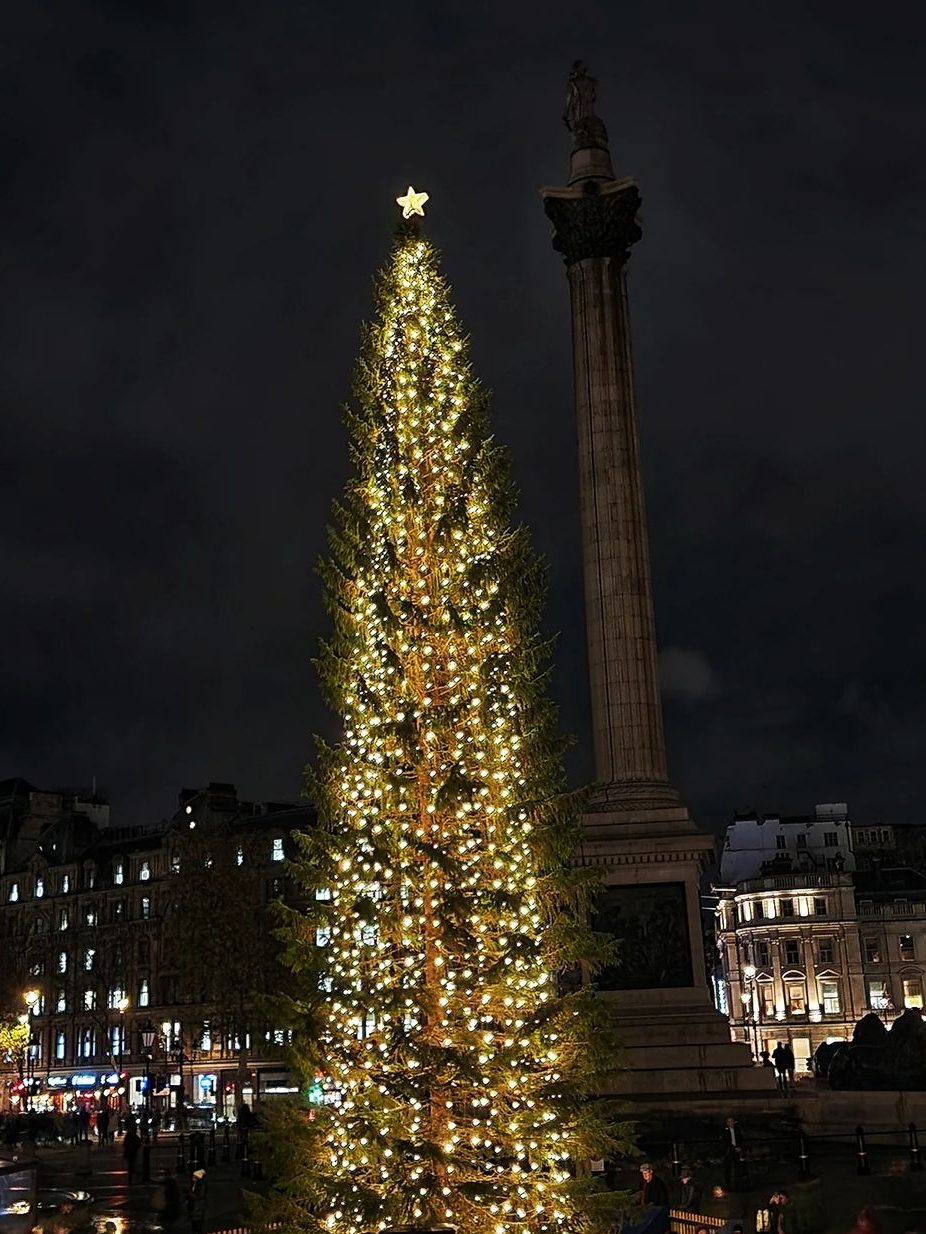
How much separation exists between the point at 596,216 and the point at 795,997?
238ft

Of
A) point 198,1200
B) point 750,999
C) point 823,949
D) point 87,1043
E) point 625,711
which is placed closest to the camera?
point 198,1200

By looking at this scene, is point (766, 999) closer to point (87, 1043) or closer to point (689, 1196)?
point (87, 1043)

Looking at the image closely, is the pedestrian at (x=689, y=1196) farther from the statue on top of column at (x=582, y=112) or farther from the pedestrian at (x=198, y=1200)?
the statue on top of column at (x=582, y=112)

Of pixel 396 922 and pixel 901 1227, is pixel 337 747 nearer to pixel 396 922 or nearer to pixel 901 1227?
pixel 396 922

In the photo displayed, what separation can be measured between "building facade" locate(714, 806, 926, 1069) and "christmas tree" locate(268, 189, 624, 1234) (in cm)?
8458

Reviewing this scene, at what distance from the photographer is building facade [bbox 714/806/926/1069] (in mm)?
98188

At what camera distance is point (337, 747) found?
58.7 ft

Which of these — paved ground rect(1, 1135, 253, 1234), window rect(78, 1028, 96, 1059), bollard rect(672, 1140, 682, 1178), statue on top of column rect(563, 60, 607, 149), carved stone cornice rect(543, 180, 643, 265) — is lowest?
paved ground rect(1, 1135, 253, 1234)

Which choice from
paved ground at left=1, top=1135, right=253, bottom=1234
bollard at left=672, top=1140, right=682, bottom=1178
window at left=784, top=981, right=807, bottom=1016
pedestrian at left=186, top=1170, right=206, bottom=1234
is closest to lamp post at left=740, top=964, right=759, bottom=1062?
window at left=784, top=981, right=807, bottom=1016

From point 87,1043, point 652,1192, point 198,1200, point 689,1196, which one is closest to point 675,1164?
point 689,1196

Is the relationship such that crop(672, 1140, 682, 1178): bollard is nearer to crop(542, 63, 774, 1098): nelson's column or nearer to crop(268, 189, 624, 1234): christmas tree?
crop(268, 189, 624, 1234): christmas tree

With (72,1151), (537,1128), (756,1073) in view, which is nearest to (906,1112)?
(756,1073)

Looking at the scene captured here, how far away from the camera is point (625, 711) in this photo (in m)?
39.7

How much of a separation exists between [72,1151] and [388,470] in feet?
126
